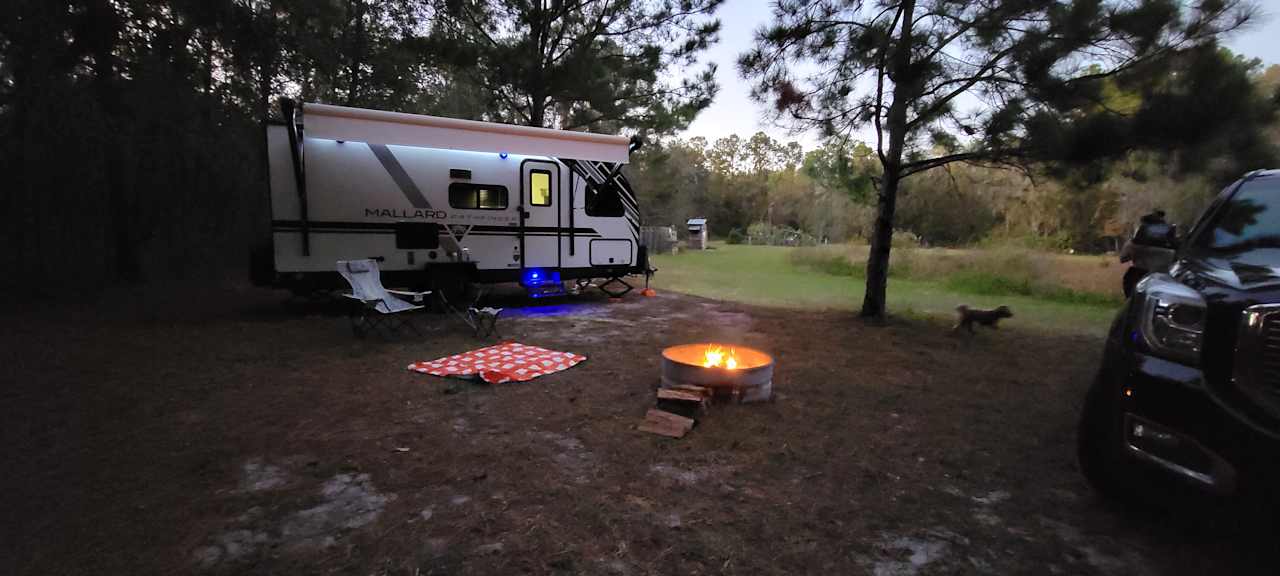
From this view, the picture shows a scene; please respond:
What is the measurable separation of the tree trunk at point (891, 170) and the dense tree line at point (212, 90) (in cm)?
478

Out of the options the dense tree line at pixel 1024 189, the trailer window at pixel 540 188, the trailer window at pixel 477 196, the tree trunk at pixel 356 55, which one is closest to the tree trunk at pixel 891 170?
the dense tree line at pixel 1024 189

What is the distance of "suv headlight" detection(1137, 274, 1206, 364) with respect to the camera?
2029mm

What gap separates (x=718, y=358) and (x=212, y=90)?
10.1 m

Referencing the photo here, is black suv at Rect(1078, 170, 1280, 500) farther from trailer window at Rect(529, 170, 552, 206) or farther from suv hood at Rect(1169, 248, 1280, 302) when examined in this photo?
trailer window at Rect(529, 170, 552, 206)

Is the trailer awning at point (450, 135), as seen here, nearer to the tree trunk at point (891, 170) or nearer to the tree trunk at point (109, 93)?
the tree trunk at point (109, 93)

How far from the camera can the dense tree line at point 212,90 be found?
25.1 feet

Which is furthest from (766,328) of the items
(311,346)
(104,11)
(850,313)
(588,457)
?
(104,11)

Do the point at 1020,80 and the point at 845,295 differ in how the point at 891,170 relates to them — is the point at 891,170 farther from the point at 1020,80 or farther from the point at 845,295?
Answer: the point at 845,295

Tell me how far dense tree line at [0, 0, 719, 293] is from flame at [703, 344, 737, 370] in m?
7.10

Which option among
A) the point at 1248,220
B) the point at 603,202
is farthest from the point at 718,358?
the point at 603,202

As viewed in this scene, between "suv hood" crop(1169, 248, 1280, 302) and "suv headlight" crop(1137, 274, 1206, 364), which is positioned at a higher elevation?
"suv hood" crop(1169, 248, 1280, 302)

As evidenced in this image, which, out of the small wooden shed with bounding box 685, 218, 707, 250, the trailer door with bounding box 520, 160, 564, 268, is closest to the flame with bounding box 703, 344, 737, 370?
the trailer door with bounding box 520, 160, 564, 268

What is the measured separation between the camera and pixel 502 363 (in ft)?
16.8

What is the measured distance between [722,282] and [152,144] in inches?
430
